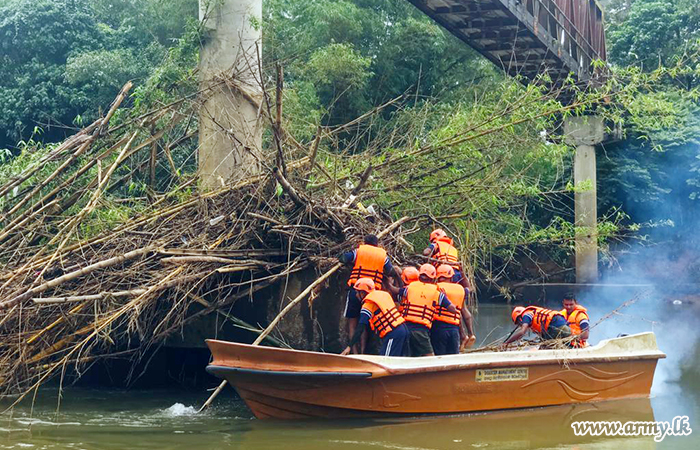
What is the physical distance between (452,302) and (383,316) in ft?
3.53

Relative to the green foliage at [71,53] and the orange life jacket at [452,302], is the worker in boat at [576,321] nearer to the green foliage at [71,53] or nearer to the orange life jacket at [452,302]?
the orange life jacket at [452,302]

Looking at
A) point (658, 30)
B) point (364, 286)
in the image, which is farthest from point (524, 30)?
point (658, 30)

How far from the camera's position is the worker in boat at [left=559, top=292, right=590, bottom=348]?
36.3 ft

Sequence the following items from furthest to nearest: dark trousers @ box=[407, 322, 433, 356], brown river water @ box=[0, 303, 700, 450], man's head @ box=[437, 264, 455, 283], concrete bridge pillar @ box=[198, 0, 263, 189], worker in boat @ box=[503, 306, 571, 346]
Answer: concrete bridge pillar @ box=[198, 0, 263, 189], worker in boat @ box=[503, 306, 571, 346], man's head @ box=[437, 264, 455, 283], dark trousers @ box=[407, 322, 433, 356], brown river water @ box=[0, 303, 700, 450]

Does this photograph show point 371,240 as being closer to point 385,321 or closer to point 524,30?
point 385,321

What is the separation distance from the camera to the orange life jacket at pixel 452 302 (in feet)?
33.9

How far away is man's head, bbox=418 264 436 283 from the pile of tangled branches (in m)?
1.28

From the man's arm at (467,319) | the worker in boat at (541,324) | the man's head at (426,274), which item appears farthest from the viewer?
the man's arm at (467,319)

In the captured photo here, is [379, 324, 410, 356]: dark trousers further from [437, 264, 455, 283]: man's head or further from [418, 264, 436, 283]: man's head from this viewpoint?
[437, 264, 455, 283]: man's head

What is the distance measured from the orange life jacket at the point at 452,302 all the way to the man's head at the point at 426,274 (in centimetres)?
36

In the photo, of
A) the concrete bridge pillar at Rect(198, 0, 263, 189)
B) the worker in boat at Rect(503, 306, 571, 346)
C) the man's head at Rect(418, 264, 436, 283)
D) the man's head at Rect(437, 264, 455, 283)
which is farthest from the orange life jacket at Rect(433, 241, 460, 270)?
the concrete bridge pillar at Rect(198, 0, 263, 189)

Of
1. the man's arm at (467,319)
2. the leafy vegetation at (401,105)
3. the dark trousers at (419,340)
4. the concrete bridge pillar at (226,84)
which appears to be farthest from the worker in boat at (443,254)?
the concrete bridge pillar at (226,84)

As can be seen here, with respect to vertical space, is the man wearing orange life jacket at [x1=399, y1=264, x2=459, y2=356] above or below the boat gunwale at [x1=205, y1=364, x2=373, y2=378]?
above

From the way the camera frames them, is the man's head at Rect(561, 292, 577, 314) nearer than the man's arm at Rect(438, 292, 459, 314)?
No
